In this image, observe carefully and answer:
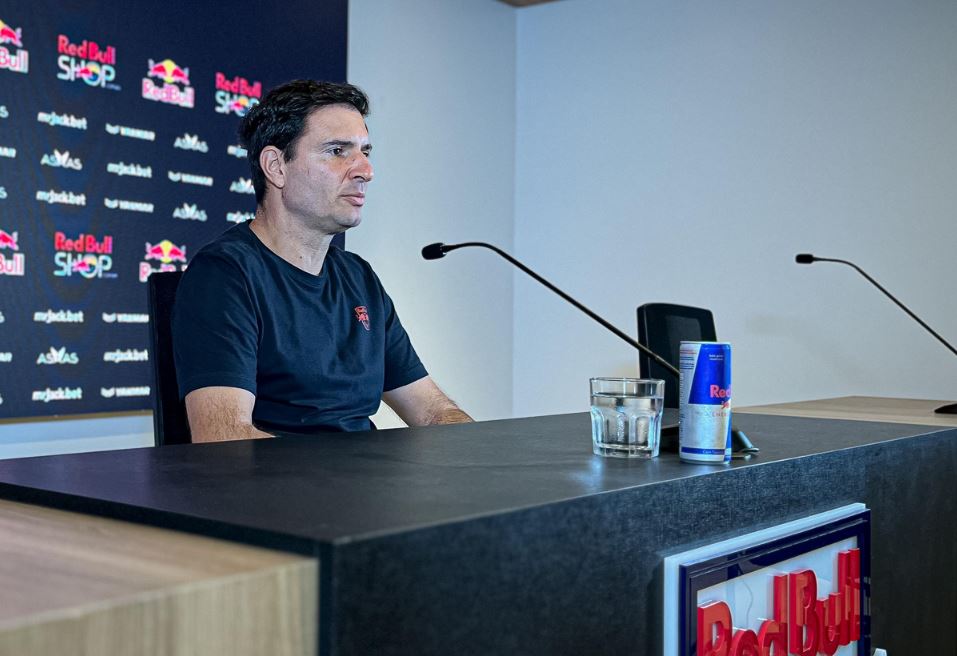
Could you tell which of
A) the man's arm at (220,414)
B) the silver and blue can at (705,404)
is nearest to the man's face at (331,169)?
the man's arm at (220,414)

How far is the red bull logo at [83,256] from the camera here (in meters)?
2.71

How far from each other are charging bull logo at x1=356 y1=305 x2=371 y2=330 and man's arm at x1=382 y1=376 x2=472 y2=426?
21 centimetres

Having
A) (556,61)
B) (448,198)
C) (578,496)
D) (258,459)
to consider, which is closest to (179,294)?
(258,459)

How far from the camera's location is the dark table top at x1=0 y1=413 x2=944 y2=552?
27.2 inches

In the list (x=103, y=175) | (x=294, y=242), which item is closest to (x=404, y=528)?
(x=294, y=242)

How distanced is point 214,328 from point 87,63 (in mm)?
1534

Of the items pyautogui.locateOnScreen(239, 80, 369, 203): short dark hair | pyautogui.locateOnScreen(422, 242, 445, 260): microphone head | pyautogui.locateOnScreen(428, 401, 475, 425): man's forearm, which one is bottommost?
pyautogui.locateOnScreen(428, 401, 475, 425): man's forearm

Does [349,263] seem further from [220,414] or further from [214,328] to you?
[220,414]

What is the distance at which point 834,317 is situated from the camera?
358 centimetres

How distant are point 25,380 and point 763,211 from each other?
8.74ft

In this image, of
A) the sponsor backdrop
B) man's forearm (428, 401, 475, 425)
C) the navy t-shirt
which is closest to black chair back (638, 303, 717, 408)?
man's forearm (428, 401, 475, 425)

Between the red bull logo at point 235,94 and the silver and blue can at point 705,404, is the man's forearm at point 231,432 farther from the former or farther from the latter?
the red bull logo at point 235,94

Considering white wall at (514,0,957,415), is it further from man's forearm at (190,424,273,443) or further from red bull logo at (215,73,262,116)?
man's forearm at (190,424,273,443)

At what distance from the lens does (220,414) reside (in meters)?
1.57
